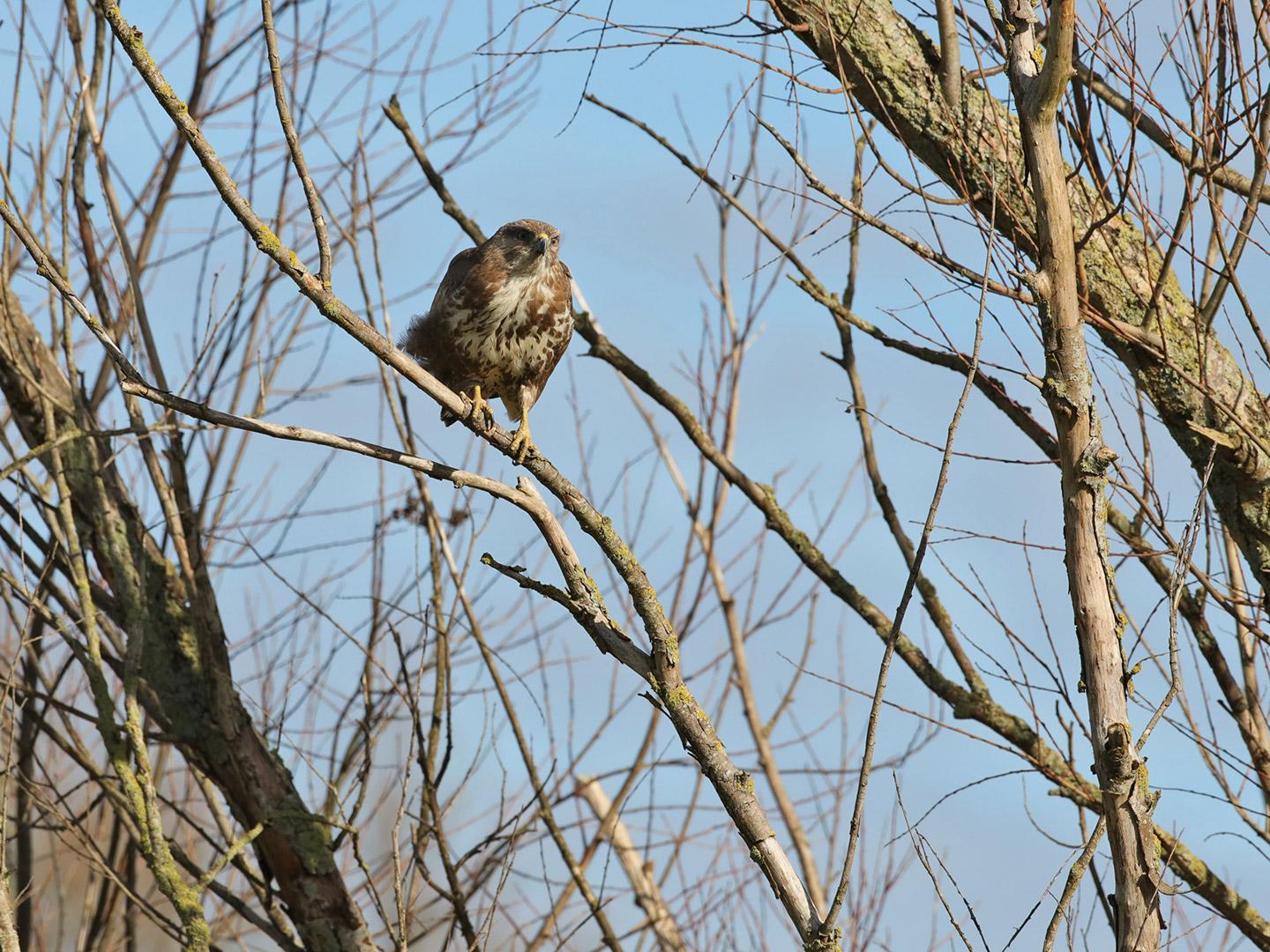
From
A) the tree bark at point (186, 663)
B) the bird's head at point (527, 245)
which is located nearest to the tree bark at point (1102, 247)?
the bird's head at point (527, 245)

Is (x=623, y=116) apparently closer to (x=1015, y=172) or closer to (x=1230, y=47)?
(x=1015, y=172)

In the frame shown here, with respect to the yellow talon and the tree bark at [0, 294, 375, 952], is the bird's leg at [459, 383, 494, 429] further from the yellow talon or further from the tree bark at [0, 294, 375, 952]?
the tree bark at [0, 294, 375, 952]

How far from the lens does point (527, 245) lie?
4199mm

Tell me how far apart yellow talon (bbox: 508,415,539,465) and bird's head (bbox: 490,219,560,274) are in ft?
2.62

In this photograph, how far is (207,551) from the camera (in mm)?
4484

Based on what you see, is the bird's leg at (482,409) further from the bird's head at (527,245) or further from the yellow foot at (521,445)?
the bird's head at (527,245)

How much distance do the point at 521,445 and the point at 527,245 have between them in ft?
3.23

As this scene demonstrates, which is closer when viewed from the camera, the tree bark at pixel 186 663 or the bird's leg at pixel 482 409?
the bird's leg at pixel 482 409

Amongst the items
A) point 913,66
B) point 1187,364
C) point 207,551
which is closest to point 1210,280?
point 1187,364

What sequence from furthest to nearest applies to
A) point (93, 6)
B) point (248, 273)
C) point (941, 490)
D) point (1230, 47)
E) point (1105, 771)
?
point (248, 273), point (93, 6), point (1230, 47), point (1105, 771), point (941, 490)

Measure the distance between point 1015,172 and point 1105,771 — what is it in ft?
5.75

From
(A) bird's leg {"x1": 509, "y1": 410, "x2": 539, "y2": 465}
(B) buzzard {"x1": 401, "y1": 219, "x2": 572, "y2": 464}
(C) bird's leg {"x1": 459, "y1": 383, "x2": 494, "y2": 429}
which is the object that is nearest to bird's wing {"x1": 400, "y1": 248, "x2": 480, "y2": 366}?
(B) buzzard {"x1": 401, "y1": 219, "x2": 572, "y2": 464}

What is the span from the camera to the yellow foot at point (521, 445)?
Result: 341 cm

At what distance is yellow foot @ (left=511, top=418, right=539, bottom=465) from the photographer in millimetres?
3408
